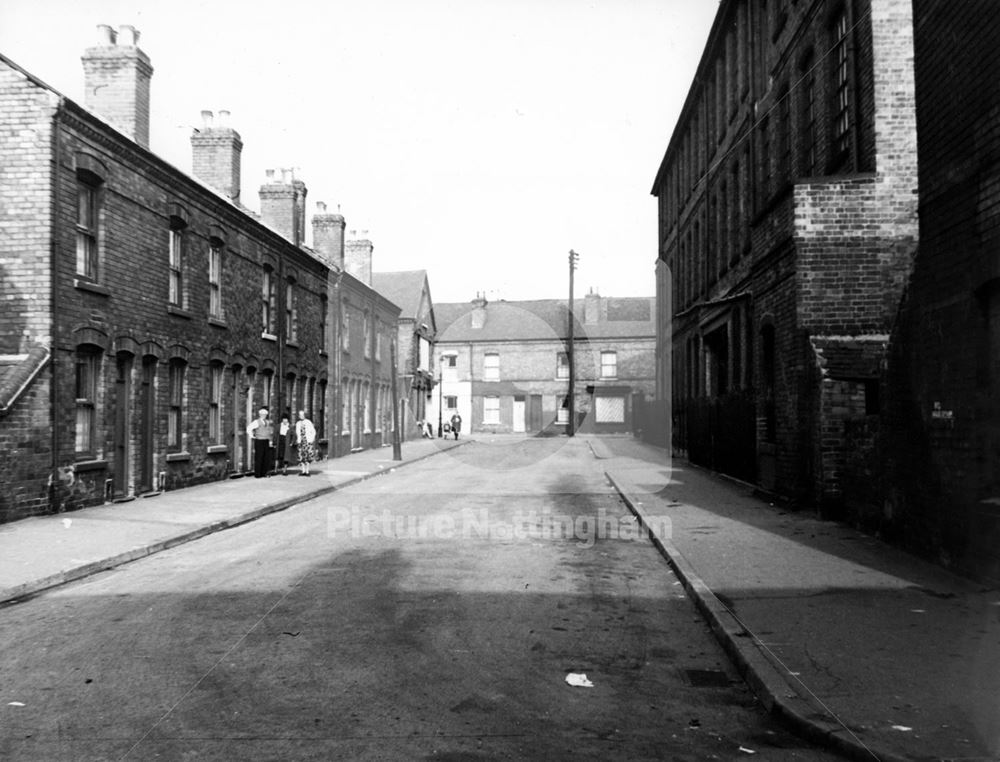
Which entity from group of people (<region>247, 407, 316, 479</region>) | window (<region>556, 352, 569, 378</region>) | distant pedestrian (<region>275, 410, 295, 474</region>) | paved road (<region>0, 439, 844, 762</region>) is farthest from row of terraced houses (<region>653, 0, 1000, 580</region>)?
window (<region>556, 352, 569, 378</region>)

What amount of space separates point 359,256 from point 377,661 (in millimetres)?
35030

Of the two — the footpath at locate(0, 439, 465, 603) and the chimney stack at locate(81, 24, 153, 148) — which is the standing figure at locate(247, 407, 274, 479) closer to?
the footpath at locate(0, 439, 465, 603)

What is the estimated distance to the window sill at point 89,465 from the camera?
14092mm

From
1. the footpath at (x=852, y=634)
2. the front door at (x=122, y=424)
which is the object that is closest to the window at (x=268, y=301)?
Result: the front door at (x=122, y=424)

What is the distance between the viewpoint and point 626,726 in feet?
15.4

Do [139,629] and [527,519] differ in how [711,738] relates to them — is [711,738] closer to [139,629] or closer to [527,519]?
[139,629]

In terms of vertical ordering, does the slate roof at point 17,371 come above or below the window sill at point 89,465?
above

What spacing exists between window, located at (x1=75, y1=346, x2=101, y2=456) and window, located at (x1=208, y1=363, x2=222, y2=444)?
16.4 ft

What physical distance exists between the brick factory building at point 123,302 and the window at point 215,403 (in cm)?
3

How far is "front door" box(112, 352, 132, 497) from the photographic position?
15.6 m

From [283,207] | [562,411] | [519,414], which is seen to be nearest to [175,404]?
[283,207]

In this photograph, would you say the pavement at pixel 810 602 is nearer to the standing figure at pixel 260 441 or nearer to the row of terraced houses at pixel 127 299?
the row of terraced houses at pixel 127 299

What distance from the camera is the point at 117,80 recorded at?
17.1 m

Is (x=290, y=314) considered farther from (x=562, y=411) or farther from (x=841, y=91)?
(x=562, y=411)
